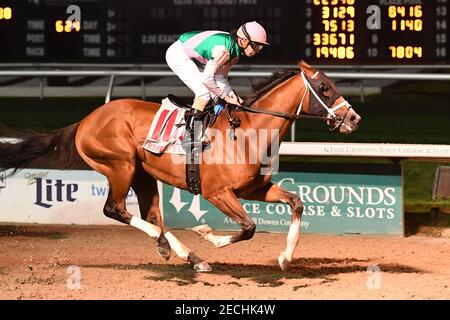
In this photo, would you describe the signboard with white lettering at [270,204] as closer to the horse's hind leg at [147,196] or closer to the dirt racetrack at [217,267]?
the dirt racetrack at [217,267]

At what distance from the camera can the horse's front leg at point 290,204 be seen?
6645mm

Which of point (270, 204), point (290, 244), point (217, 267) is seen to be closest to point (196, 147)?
point (290, 244)

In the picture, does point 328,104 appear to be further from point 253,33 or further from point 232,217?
point 232,217

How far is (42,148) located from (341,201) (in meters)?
2.43

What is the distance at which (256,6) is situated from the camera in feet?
41.0

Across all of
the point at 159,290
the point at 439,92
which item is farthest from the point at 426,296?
the point at 439,92

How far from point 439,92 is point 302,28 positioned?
3812 mm

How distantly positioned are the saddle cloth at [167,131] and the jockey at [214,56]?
3.4 inches

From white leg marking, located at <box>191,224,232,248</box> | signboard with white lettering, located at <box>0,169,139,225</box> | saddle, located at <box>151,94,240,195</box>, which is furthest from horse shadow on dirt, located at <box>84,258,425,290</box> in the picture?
signboard with white lettering, located at <box>0,169,139,225</box>

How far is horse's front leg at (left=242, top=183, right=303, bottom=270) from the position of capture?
664cm

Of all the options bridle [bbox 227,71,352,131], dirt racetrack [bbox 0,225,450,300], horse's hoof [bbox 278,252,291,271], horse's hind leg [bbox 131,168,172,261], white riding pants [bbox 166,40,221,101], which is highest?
white riding pants [bbox 166,40,221,101]

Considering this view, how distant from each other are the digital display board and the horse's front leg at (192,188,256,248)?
5170 mm

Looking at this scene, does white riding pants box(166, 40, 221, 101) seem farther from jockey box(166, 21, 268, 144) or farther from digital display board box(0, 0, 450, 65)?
digital display board box(0, 0, 450, 65)

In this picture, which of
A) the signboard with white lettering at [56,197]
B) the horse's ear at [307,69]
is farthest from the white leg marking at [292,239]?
the signboard with white lettering at [56,197]
